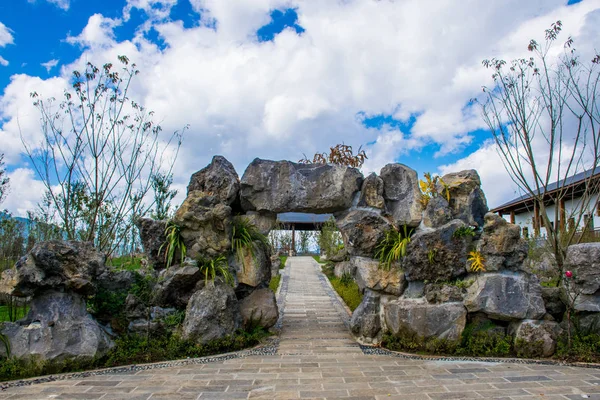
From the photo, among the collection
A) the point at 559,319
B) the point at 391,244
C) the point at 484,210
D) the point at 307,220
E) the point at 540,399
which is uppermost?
the point at 307,220

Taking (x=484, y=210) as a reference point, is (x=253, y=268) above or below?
below

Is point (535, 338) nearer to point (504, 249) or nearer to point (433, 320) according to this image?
point (504, 249)

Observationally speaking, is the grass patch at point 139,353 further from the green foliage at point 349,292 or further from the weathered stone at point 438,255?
the green foliage at point 349,292

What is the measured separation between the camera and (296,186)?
7.31 meters

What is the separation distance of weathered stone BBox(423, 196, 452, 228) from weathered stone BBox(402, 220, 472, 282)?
23cm

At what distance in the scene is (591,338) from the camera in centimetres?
578

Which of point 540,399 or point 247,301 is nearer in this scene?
point 540,399

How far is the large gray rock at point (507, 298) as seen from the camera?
5961 mm

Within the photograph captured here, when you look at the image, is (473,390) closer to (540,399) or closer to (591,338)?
(540,399)

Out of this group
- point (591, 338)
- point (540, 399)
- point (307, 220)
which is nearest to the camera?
point (540, 399)

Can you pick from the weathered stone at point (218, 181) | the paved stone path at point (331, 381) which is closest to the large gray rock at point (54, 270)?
the paved stone path at point (331, 381)

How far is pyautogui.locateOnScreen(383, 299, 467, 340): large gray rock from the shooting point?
19.7 ft

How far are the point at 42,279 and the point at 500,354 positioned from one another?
6359 mm

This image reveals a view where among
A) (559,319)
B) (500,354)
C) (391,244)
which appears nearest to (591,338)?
(559,319)
